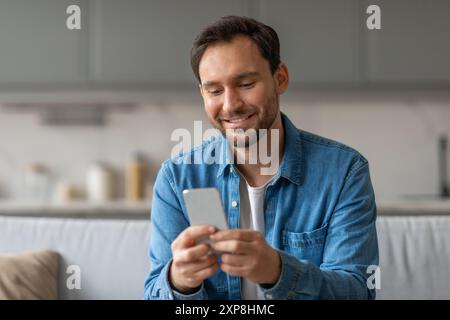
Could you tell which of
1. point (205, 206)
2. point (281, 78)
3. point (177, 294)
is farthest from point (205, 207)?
point (281, 78)

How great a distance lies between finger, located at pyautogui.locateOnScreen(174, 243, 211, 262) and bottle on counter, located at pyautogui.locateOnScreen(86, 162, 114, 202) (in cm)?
218

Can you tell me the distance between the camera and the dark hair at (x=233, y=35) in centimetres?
96

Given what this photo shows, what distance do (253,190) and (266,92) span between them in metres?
0.18

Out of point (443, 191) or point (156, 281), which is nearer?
point (156, 281)

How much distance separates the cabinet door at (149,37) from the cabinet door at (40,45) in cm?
9

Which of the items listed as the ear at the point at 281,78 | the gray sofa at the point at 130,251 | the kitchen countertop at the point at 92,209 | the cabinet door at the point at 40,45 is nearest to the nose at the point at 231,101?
the ear at the point at 281,78

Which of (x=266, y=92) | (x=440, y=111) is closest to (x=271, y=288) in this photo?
(x=266, y=92)

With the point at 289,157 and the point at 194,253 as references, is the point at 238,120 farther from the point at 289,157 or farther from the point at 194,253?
the point at 194,253

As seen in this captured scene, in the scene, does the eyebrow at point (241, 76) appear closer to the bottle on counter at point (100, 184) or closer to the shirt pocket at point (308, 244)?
the shirt pocket at point (308, 244)

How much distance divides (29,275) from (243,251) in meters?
0.74

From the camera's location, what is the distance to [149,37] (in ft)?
8.97

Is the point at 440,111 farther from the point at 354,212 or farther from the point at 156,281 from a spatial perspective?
the point at 156,281

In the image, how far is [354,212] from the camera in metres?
0.98
